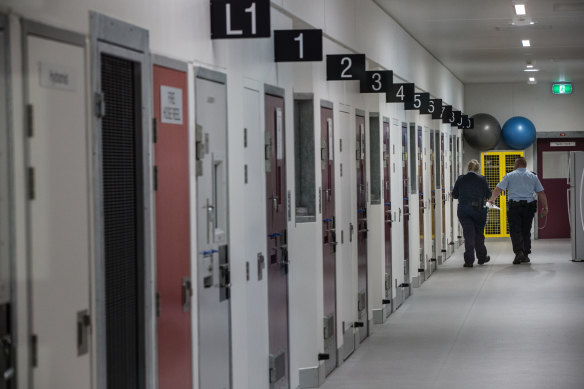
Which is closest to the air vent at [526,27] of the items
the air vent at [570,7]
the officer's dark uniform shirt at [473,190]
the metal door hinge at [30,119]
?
the air vent at [570,7]

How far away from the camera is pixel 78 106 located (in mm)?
3490

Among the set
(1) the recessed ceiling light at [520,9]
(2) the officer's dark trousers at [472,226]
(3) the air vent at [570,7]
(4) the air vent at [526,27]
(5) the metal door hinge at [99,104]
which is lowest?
Result: (2) the officer's dark trousers at [472,226]

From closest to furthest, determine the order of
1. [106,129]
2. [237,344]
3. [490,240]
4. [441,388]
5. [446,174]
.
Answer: [106,129] < [237,344] < [441,388] < [446,174] < [490,240]

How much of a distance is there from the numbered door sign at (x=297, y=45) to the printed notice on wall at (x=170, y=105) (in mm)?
1824

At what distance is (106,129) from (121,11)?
456mm

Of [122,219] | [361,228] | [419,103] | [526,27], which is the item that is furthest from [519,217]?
[122,219]

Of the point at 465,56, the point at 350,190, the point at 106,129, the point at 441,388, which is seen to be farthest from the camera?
the point at 465,56

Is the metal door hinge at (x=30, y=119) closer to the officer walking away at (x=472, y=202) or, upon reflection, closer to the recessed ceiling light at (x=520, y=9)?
the recessed ceiling light at (x=520, y=9)

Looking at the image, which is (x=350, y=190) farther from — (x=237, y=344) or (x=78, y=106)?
(x=78, y=106)

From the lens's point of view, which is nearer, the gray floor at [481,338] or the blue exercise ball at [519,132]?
the gray floor at [481,338]

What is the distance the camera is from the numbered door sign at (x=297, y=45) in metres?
6.23

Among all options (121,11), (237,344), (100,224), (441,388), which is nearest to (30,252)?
(100,224)

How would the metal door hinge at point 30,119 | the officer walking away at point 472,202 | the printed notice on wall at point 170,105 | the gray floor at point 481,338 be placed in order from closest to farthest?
the metal door hinge at point 30,119 → the printed notice on wall at point 170,105 → the gray floor at point 481,338 → the officer walking away at point 472,202

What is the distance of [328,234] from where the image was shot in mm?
7930
